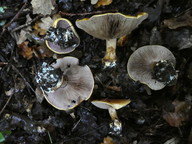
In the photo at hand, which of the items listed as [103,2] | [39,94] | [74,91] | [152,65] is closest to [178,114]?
[152,65]

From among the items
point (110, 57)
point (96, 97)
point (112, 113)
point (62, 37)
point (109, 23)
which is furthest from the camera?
point (96, 97)

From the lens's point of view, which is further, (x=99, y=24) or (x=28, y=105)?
(x=28, y=105)

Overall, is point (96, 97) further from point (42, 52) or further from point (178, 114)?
point (178, 114)

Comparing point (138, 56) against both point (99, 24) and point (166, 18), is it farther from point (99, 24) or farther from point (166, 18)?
point (99, 24)

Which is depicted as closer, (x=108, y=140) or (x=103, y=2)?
(x=103, y=2)

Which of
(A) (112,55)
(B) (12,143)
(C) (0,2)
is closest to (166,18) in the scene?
→ (A) (112,55)

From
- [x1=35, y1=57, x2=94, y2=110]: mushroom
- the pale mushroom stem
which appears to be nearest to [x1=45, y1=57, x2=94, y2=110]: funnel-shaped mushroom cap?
[x1=35, y1=57, x2=94, y2=110]: mushroom

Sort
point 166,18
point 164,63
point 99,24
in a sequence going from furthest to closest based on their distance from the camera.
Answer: point 166,18
point 164,63
point 99,24

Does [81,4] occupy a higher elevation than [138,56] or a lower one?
higher
